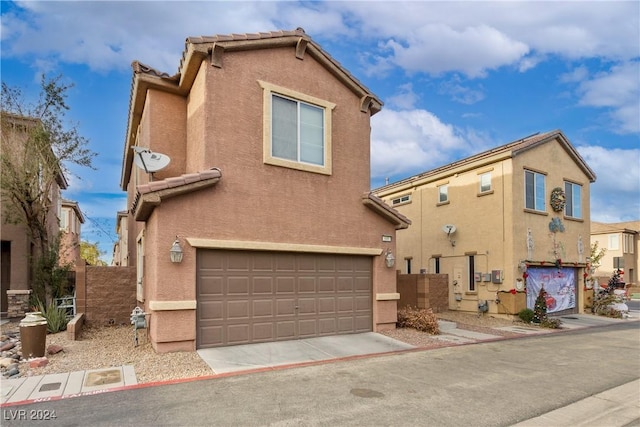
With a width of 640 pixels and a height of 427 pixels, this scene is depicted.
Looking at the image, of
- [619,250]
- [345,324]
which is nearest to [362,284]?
[345,324]

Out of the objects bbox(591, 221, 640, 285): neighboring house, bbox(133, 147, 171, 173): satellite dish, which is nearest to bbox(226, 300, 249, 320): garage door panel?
bbox(133, 147, 171, 173): satellite dish

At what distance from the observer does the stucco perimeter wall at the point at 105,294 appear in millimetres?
11578

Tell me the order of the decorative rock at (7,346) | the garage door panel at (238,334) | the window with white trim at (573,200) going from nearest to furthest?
the decorative rock at (7,346) → the garage door panel at (238,334) → the window with white trim at (573,200)

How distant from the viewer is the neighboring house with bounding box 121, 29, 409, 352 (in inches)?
357

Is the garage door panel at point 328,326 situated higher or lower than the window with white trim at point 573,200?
lower

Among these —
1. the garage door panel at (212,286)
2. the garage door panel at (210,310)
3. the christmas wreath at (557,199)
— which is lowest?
the garage door panel at (210,310)

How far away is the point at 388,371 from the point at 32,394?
6.00 m

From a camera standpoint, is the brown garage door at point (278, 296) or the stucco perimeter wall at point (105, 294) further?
the stucco perimeter wall at point (105, 294)

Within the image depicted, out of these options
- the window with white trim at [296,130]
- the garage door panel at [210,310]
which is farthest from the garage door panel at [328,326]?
the window with white trim at [296,130]

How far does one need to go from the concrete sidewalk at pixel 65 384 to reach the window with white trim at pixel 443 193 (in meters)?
16.4

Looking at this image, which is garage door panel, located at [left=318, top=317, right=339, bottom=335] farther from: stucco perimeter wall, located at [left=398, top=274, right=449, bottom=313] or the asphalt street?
stucco perimeter wall, located at [left=398, top=274, right=449, bottom=313]

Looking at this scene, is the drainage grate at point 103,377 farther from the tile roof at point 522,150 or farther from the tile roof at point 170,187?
the tile roof at point 522,150

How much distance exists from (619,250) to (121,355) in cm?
4444

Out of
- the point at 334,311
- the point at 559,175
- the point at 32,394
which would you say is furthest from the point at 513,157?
the point at 32,394
